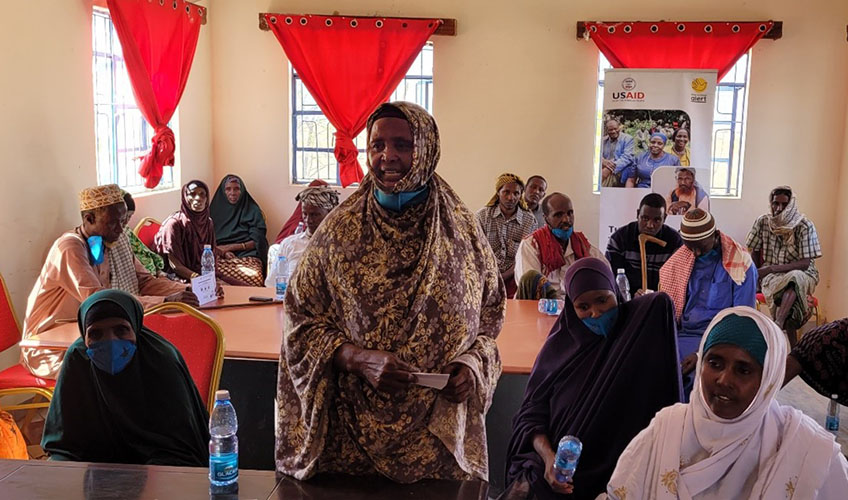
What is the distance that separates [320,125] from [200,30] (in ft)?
4.70

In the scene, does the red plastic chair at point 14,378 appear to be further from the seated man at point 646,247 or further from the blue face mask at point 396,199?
the seated man at point 646,247

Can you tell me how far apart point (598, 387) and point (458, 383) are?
→ 34.5 inches

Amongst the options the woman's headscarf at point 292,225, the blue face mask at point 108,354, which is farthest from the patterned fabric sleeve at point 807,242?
the blue face mask at point 108,354

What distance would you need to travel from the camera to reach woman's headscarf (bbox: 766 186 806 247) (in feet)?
21.4

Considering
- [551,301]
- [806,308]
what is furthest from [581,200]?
[551,301]

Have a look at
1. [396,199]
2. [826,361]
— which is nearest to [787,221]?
[826,361]

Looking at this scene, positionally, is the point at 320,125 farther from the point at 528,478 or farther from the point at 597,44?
the point at 528,478

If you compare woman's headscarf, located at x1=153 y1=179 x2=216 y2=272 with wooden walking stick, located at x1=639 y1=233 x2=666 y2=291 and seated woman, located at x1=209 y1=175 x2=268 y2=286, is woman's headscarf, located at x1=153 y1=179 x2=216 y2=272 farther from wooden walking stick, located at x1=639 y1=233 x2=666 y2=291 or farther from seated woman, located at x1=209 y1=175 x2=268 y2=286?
wooden walking stick, located at x1=639 y1=233 x2=666 y2=291

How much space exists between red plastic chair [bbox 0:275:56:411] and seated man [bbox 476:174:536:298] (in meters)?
3.18

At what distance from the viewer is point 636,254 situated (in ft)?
15.6

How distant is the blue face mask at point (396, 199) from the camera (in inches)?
75.5

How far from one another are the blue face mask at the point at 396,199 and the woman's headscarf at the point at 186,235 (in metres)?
4.54

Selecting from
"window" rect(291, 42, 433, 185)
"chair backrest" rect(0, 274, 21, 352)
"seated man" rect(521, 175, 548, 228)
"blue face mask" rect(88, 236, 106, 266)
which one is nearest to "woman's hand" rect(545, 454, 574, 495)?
"blue face mask" rect(88, 236, 106, 266)

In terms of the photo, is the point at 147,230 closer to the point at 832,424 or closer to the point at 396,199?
the point at 396,199
